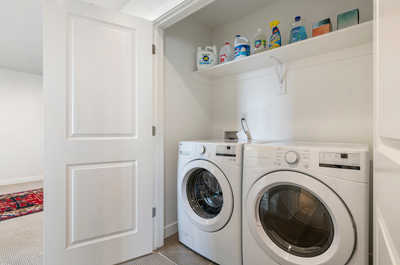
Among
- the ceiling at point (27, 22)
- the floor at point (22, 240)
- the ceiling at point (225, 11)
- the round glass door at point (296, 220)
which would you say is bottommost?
the floor at point (22, 240)

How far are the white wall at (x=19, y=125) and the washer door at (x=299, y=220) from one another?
5.08 metres

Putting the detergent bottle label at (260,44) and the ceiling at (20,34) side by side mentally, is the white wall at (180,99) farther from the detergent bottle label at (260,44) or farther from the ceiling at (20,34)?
the ceiling at (20,34)

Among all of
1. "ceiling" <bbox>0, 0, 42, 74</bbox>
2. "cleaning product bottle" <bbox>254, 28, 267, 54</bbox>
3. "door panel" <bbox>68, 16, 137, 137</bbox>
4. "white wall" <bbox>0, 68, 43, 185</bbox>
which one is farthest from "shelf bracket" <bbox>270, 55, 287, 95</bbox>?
"white wall" <bbox>0, 68, 43, 185</bbox>

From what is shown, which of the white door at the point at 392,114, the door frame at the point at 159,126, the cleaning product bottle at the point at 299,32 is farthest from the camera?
the door frame at the point at 159,126

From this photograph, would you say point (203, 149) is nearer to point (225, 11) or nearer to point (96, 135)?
point (96, 135)

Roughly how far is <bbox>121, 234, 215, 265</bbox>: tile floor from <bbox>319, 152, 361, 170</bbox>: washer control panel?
1.19m

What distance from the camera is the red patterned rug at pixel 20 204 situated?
2662 mm

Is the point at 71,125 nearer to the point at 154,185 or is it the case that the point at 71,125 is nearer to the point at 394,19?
the point at 154,185

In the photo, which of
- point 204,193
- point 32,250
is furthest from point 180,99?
point 32,250

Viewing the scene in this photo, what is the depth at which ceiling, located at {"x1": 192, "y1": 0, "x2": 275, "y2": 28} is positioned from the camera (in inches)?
83.6

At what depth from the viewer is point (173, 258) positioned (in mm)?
1762

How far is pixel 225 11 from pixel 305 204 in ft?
6.70

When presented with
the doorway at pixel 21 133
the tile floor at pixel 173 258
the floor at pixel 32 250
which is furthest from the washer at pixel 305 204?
the doorway at pixel 21 133

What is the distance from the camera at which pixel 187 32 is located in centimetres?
235
